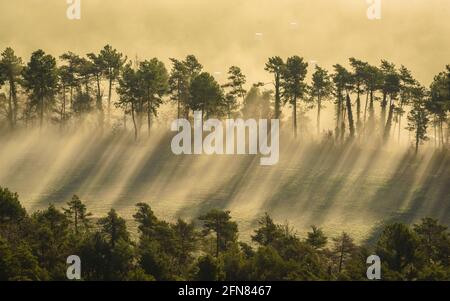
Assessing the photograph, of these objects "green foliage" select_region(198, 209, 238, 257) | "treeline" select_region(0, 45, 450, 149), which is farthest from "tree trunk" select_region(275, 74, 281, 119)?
"green foliage" select_region(198, 209, 238, 257)

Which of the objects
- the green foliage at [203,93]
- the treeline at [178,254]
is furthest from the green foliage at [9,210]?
the green foliage at [203,93]

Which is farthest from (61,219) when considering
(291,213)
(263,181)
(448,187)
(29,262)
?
(448,187)

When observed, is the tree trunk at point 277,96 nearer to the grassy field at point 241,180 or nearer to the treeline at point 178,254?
the grassy field at point 241,180

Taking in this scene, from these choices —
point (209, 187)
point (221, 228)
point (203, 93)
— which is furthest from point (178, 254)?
point (203, 93)

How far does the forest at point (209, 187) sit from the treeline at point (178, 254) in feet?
0.30

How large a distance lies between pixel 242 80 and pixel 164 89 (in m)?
12.6

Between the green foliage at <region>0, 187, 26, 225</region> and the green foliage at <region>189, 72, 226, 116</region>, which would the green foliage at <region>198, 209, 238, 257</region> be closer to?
the green foliage at <region>0, 187, 26, 225</region>

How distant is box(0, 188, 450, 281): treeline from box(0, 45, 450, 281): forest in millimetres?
91

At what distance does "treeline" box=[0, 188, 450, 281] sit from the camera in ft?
142

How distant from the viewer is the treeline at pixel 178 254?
142 feet

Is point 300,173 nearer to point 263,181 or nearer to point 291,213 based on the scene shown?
point 263,181

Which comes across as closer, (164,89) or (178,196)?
(178,196)

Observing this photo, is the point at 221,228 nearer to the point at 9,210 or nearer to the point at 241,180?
the point at 9,210

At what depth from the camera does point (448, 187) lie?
82.9 meters
